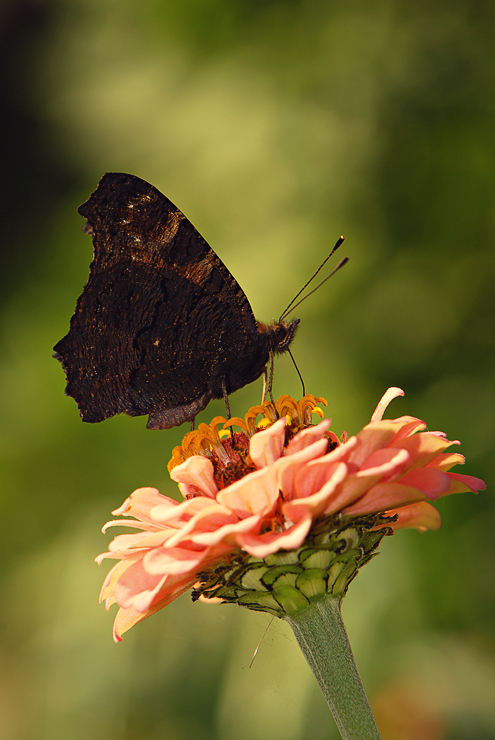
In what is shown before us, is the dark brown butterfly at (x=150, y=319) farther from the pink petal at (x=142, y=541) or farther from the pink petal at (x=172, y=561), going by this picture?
the pink petal at (x=172, y=561)

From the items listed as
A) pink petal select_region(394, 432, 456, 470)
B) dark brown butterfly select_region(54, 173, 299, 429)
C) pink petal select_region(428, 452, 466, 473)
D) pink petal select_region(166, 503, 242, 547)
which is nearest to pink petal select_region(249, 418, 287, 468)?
pink petal select_region(166, 503, 242, 547)

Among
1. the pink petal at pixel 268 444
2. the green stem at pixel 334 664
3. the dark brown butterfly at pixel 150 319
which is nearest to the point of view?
the pink petal at pixel 268 444

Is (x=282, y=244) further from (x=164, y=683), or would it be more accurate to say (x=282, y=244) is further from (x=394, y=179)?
(x=164, y=683)

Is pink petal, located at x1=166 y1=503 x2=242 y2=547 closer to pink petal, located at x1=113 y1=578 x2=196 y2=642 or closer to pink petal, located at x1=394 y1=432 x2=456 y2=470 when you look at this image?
pink petal, located at x1=113 y1=578 x2=196 y2=642

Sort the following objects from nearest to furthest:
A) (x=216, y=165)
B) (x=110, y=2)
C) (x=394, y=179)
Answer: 1. (x=394, y=179)
2. (x=216, y=165)
3. (x=110, y=2)

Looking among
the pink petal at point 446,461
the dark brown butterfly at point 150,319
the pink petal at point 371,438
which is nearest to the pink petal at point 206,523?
the pink petal at point 371,438

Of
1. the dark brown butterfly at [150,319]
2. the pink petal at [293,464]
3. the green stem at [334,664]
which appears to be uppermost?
the dark brown butterfly at [150,319]

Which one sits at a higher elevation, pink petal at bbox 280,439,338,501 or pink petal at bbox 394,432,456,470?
pink petal at bbox 280,439,338,501

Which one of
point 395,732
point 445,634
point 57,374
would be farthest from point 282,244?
point 395,732

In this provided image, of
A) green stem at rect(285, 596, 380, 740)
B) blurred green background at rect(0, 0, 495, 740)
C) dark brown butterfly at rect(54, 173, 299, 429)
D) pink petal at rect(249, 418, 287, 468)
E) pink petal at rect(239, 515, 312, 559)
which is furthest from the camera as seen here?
blurred green background at rect(0, 0, 495, 740)
